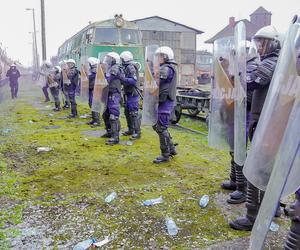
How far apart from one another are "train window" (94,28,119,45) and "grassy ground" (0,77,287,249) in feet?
26.8

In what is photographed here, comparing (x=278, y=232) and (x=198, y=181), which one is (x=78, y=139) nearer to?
(x=198, y=181)

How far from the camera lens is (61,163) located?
18.8ft

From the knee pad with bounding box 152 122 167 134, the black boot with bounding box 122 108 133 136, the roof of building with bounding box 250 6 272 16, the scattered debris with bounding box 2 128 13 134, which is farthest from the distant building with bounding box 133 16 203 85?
the roof of building with bounding box 250 6 272 16

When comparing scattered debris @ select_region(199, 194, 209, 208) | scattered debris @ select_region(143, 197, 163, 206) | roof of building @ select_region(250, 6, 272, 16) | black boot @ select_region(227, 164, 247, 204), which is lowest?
scattered debris @ select_region(143, 197, 163, 206)

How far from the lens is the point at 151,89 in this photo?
543cm

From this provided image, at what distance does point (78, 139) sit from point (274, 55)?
5.28m

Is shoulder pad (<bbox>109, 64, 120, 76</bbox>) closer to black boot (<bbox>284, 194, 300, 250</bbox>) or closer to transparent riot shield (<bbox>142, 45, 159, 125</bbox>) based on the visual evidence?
transparent riot shield (<bbox>142, 45, 159, 125</bbox>)

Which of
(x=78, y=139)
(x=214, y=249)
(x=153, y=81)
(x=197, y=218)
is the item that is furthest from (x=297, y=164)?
(x=78, y=139)

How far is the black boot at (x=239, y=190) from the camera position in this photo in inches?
159

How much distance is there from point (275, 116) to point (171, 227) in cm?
183

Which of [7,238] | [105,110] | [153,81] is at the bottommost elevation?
[7,238]

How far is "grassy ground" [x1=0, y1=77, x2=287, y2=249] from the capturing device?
10.8 ft

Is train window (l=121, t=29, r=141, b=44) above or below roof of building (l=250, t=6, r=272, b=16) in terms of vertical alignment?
below

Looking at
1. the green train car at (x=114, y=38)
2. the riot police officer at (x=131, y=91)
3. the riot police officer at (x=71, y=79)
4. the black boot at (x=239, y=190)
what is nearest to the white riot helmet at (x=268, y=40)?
the black boot at (x=239, y=190)
